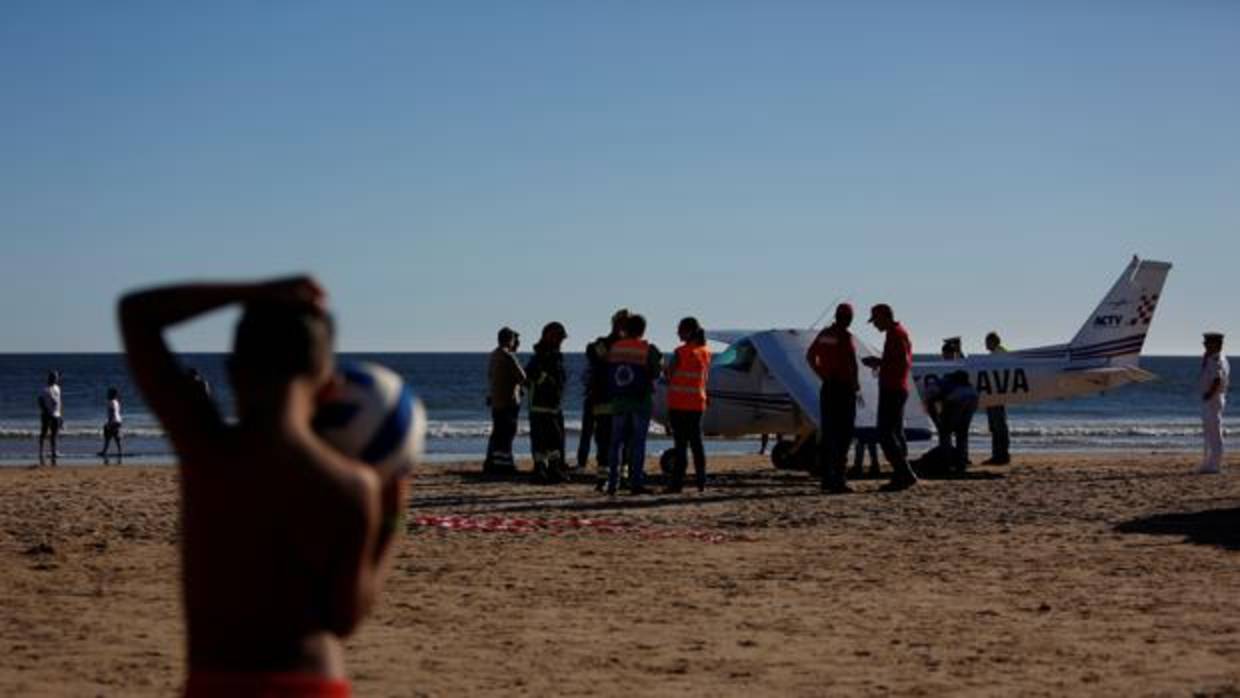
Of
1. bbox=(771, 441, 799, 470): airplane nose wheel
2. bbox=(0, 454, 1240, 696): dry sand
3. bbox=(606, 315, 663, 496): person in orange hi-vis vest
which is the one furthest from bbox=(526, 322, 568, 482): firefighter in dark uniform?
bbox=(771, 441, 799, 470): airplane nose wheel

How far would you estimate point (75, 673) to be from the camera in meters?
8.15

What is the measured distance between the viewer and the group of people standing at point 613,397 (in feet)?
57.7

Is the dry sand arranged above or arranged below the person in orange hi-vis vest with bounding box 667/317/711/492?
below

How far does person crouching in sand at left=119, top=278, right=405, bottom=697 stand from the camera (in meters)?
3.30

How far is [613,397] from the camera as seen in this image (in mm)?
17609

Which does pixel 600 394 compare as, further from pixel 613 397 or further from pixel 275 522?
pixel 275 522

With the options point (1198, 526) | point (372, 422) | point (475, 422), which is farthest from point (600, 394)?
point (475, 422)

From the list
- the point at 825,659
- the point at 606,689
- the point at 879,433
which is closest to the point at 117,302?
the point at 606,689

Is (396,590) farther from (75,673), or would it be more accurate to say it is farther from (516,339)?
(516,339)

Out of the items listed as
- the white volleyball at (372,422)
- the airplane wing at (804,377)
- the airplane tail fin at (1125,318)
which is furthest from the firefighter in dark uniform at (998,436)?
the white volleyball at (372,422)

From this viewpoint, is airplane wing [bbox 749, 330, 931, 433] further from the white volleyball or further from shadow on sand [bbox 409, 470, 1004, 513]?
the white volleyball

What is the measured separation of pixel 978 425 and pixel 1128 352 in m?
22.4

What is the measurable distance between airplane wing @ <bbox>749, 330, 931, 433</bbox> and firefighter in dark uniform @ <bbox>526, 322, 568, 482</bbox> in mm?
2829

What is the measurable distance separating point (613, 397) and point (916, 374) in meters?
7.83
